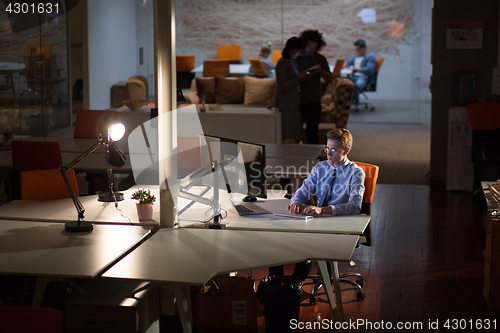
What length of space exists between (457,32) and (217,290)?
16.4 feet

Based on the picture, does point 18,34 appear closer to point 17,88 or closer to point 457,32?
point 17,88

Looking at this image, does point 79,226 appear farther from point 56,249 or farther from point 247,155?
point 247,155

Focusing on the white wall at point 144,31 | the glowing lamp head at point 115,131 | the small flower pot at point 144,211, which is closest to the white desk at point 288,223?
the small flower pot at point 144,211

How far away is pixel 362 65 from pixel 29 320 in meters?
10.6

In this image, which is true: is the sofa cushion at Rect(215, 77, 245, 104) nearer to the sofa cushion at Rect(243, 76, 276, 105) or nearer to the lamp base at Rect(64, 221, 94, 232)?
the sofa cushion at Rect(243, 76, 276, 105)

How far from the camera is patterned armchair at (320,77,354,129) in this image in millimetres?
9242

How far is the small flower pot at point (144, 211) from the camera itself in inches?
144

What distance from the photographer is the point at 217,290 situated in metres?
3.47

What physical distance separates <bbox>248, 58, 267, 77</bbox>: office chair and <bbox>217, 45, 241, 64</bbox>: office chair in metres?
0.84

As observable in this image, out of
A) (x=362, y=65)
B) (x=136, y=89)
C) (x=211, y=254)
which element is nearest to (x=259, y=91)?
(x=136, y=89)

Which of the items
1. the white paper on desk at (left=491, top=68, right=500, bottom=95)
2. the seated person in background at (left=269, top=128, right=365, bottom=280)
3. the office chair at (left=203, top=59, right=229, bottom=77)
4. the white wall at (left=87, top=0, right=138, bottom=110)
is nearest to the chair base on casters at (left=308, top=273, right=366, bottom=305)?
the seated person in background at (left=269, top=128, right=365, bottom=280)

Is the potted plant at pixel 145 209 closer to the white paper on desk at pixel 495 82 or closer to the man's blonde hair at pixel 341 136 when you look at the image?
the man's blonde hair at pixel 341 136

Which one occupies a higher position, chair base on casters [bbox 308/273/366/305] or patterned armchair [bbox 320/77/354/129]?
patterned armchair [bbox 320/77/354/129]

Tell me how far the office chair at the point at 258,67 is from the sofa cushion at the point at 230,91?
5.50 ft
